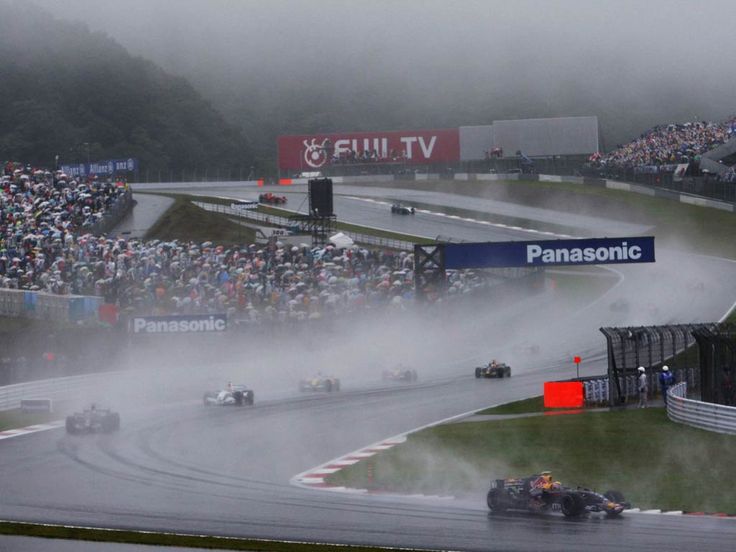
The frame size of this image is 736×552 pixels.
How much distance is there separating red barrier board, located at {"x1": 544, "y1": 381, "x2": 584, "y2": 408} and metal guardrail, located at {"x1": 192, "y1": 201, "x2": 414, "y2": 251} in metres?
34.2

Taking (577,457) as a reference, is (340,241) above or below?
above

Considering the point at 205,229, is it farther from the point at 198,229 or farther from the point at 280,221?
the point at 280,221

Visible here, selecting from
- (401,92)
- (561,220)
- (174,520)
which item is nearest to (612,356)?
(174,520)

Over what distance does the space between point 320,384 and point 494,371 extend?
254 inches

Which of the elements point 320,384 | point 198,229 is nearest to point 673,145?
point 198,229

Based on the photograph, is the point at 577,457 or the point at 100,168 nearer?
the point at 577,457

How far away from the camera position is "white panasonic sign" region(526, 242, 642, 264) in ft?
145

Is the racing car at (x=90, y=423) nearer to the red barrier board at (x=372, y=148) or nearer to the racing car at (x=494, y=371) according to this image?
the racing car at (x=494, y=371)

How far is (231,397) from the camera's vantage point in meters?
34.8

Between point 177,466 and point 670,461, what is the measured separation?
950 cm

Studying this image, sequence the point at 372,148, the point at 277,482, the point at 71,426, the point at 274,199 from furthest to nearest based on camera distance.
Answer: the point at 372,148
the point at 274,199
the point at 71,426
the point at 277,482

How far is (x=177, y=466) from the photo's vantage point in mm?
24594

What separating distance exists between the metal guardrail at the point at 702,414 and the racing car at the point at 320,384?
38.8 ft

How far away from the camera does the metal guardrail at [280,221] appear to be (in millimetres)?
68000
